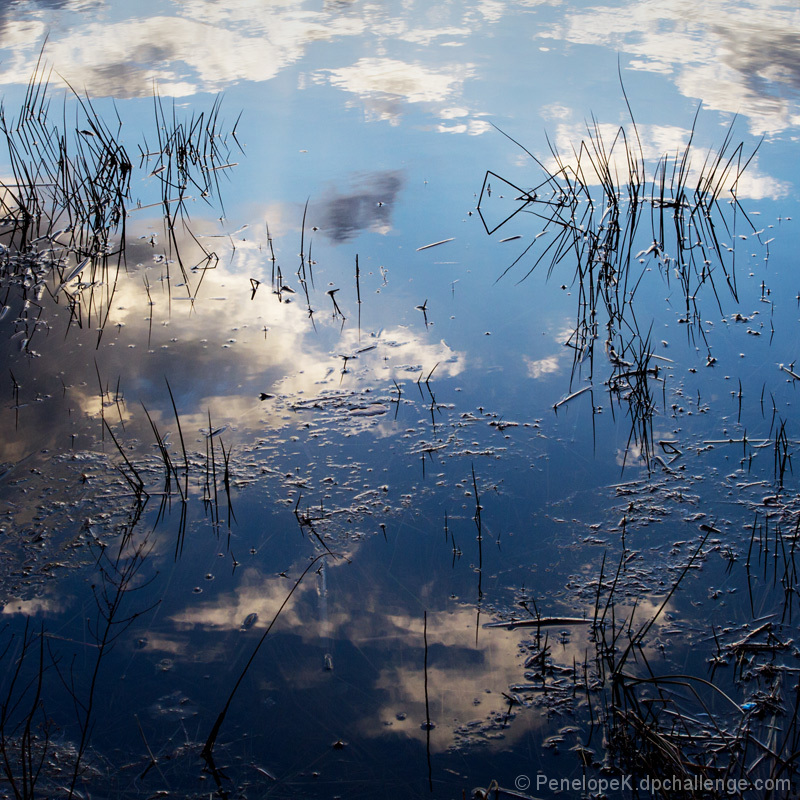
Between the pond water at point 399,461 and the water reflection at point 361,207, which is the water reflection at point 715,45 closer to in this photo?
the pond water at point 399,461

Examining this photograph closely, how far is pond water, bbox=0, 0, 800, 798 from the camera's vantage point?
201 centimetres

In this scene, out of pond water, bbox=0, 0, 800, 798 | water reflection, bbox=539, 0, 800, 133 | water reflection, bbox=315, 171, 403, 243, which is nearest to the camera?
pond water, bbox=0, 0, 800, 798

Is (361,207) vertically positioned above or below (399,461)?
above

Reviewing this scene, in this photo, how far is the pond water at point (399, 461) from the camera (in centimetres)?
201

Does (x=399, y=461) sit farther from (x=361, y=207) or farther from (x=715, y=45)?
(x=715, y=45)

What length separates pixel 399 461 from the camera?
298cm

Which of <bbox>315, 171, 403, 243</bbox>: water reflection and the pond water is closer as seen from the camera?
the pond water

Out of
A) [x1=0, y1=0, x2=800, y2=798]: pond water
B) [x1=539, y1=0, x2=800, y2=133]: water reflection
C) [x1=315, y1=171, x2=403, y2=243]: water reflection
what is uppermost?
[x1=539, y1=0, x2=800, y2=133]: water reflection

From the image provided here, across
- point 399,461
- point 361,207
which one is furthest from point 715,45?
point 399,461

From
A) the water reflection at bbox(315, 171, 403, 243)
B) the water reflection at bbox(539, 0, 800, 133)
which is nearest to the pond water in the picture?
the water reflection at bbox(315, 171, 403, 243)

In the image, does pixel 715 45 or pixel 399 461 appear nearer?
pixel 399 461

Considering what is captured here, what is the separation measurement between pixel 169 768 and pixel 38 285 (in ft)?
10.2

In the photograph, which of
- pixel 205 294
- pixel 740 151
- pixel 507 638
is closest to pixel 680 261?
pixel 740 151

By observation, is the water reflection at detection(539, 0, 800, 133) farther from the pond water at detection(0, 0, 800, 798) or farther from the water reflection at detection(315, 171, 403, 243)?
the water reflection at detection(315, 171, 403, 243)
